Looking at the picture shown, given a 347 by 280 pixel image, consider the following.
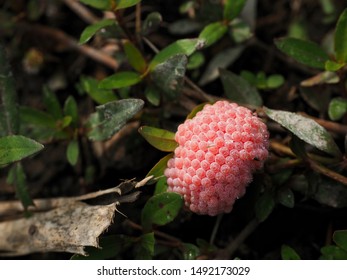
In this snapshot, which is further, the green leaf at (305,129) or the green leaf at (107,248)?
the green leaf at (107,248)

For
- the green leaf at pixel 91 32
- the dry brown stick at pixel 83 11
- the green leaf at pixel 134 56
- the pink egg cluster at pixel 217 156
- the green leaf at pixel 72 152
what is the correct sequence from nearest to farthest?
the pink egg cluster at pixel 217 156 < the green leaf at pixel 91 32 < the green leaf at pixel 134 56 < the green leaf at pixel 72 152 < the dry brown stick at pixel 83 11

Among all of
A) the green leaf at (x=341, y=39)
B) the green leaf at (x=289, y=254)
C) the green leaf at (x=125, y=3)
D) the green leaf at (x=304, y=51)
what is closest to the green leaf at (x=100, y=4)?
the green leaf at (x=125, y=3)

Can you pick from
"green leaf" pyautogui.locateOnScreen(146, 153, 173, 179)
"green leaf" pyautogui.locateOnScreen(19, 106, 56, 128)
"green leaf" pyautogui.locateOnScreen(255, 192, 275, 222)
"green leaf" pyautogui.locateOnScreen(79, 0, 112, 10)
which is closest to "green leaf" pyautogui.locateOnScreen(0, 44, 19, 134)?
"green leaf" pyautogui.locateOnScreen(19, 106, 56, 128)

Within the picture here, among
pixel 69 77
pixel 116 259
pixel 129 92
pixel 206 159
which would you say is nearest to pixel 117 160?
pixel 129 92

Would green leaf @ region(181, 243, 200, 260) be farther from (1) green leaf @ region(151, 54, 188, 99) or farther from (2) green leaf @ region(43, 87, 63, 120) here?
(2) green leaf @ region(43, 87, 63, 120)

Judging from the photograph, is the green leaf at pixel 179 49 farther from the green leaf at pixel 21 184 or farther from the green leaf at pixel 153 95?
the green leaf at pixel 21 184

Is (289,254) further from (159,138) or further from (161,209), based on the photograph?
(159,138)
